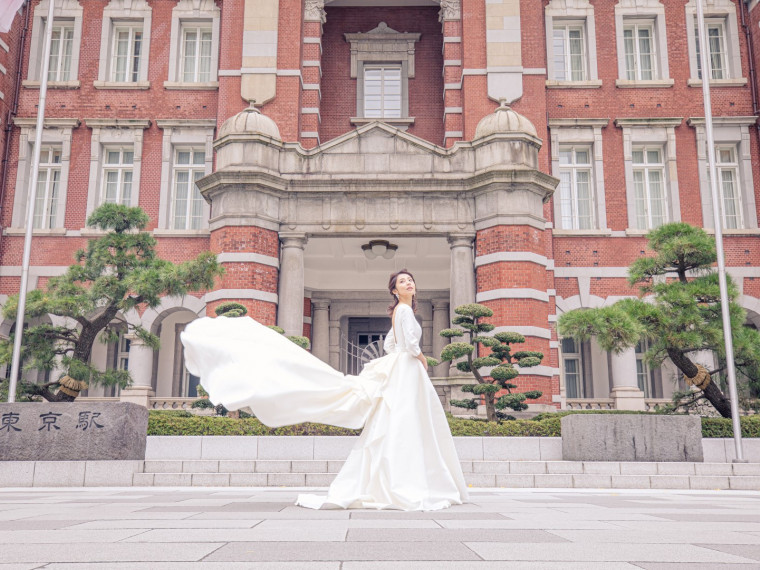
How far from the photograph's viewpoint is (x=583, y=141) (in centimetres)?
1945

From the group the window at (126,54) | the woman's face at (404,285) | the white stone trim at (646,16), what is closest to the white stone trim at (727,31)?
the white stone trim at (646,16)

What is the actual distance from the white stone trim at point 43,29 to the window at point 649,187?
1592 centimetres

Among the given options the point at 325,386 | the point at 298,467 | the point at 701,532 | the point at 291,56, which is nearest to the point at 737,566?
the point at 701,532

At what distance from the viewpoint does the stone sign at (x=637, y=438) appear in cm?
1031

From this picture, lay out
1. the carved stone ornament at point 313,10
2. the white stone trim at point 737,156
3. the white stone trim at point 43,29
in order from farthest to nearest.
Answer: the white stone trim at point 43,29, the carved stone ornament at point 313,10, the white stone trim at point 737,156

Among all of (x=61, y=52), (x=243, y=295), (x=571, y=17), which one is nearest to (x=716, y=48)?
(x=571, y=17)

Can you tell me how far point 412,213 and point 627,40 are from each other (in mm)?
9445

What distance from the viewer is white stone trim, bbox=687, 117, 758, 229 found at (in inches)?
746

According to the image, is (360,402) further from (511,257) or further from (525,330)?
(511,257)

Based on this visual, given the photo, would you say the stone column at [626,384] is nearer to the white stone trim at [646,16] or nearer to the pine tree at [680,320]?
the pine tree at [680,320]

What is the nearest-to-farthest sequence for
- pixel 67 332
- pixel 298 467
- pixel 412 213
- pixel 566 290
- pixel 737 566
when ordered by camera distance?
pixel 737 566 < pixel 298 467 < pixel 67 332 < pixel 412 213 < pixel 566 290

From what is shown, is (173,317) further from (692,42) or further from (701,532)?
(701,532)

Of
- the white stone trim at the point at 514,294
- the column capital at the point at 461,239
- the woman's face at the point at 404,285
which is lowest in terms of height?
the woman's face at the point at 404,285

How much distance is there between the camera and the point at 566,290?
18.4 metres
